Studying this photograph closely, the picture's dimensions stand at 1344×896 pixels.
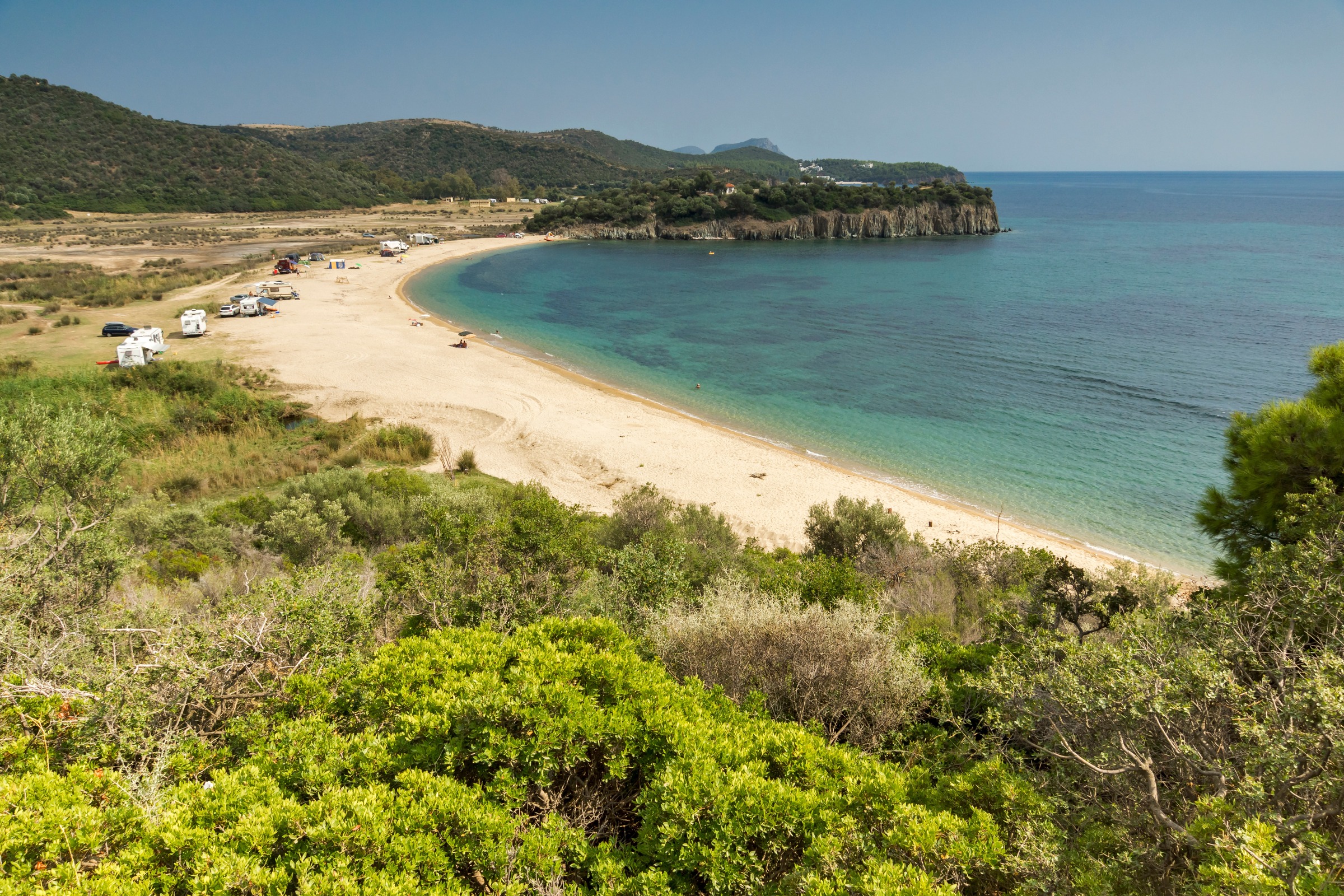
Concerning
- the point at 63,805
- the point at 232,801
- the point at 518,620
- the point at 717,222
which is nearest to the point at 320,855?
the point at 232,801

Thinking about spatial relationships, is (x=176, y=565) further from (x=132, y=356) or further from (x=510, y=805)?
(x=132, y=356)

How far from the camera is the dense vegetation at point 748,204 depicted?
306 feet

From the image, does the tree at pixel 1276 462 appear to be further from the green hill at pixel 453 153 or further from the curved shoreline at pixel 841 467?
the green hill at pixel 453 153

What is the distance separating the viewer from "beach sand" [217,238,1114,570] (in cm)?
1861

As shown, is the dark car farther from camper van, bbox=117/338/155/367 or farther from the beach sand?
camper van, bbox=117/338/155/367

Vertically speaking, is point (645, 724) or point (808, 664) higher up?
point (645, 724)

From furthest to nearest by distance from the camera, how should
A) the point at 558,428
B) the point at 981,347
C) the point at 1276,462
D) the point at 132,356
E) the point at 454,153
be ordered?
the point at 454,153, the point at 981,347, the point at 132,356, the point at 558,428, the point at 1276,462

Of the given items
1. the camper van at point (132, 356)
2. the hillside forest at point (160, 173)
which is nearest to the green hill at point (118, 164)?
the hillside forest at point (160, 173)

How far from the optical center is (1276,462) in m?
7.83

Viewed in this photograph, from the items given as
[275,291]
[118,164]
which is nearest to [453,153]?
[118,164]

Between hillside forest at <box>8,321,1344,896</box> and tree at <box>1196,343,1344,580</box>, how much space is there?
4cm

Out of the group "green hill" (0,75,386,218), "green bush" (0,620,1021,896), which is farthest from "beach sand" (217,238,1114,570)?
"green hill" (0,75,386,218)

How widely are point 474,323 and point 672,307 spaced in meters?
14.8

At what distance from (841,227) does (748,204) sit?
14153mm
